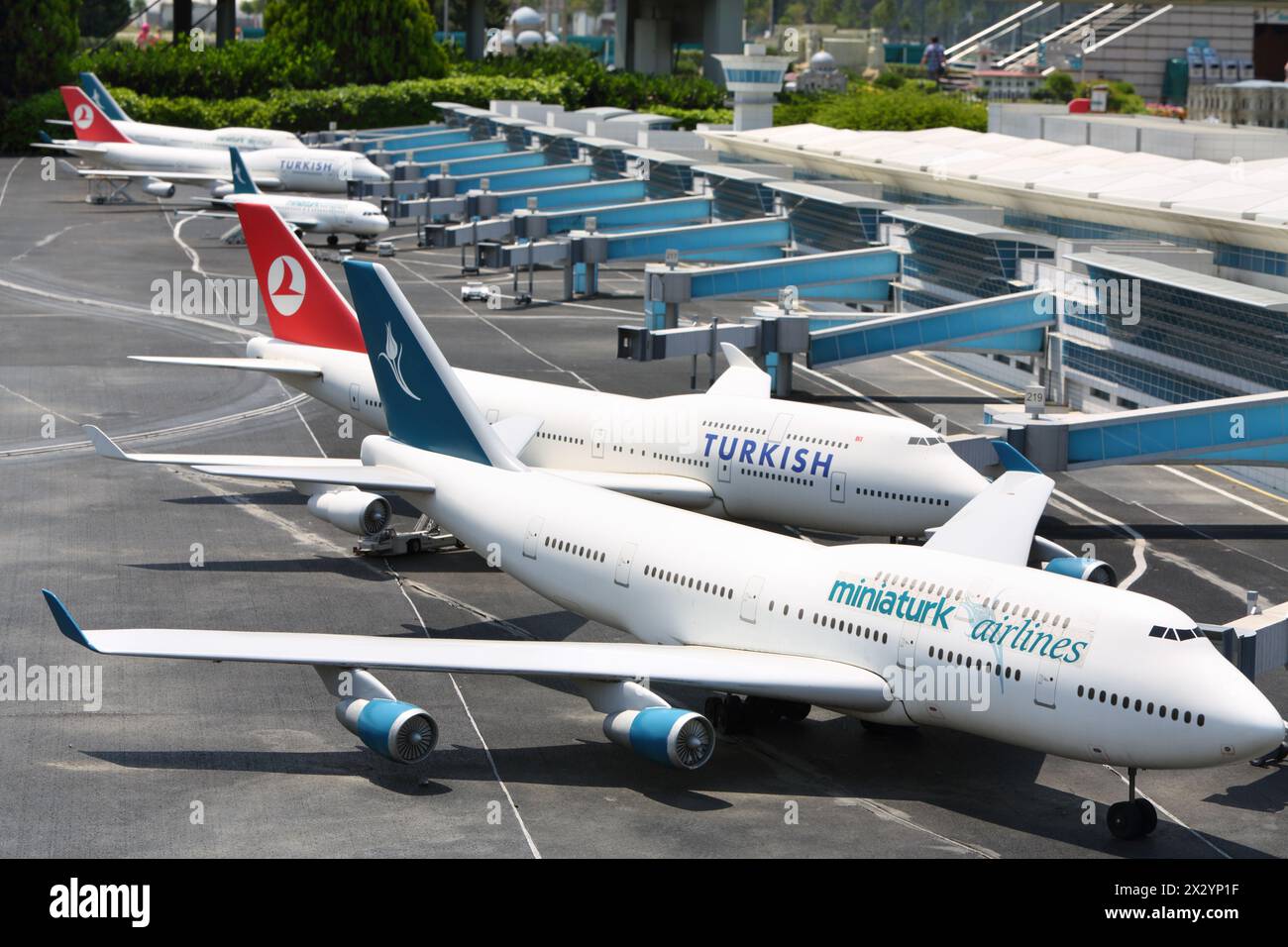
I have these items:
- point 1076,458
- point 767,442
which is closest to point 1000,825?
point 767,442

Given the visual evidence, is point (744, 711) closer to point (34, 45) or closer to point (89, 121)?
point (89, 121)

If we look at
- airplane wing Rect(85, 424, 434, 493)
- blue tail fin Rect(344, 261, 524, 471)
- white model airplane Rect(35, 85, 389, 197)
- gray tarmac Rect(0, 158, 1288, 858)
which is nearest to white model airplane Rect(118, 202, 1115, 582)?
airplane wing Rect(85, 424, 434, 493)

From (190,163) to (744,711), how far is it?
4936 inches

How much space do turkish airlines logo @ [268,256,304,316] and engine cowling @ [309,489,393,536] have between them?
10.4 metres

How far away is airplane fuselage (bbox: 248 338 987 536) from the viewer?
48.6m

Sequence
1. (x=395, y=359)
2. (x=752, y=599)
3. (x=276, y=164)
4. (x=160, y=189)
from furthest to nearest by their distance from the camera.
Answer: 1. (x=160, y=189)
2. (x=276, y=164)
3. (x=395, y=359)
4. (x=752, y=599)

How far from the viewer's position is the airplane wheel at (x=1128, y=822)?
31219 millimetres

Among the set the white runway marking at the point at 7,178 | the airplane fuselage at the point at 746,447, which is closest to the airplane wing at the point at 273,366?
the airplane fuselage at the point at 746,447

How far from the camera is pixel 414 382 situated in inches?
1794

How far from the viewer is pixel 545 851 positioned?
30.3m

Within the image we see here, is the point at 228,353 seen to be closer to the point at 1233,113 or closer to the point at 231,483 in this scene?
the point at 231,483

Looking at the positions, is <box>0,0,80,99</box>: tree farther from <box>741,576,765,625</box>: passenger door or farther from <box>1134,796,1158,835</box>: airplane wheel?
<box>1134,796,1158,835</box>: airplane wheel

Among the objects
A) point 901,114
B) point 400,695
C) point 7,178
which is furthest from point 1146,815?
point 7,178

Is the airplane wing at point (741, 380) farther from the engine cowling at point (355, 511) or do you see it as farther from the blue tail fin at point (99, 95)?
the blue tail fin at point (99, 95)
